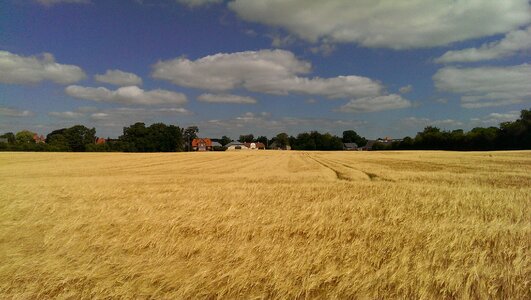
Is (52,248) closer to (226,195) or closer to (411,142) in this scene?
(226,195)

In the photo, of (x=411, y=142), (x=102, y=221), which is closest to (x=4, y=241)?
(x=102, y=221)

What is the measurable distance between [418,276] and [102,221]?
657 centimetres

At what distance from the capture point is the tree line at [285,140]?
3017 inches

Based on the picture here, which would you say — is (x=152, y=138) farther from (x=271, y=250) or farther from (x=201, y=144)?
(x=271, y=250)

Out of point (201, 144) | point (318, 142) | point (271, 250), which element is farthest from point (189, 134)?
point (271, 250)

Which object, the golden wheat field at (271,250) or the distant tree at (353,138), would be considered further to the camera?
the distant tree at (353,138)

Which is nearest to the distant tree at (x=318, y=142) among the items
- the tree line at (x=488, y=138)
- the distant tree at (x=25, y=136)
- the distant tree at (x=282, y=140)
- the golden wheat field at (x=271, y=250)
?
the distant tree at (x=282, y=140)

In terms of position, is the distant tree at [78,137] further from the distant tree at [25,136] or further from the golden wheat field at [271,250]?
the golden wheat field at [271,250]

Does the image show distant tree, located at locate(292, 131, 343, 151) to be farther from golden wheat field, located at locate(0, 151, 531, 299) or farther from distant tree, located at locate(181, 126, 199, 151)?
golden wheat field, located at locate(0, 151, 531, 299)

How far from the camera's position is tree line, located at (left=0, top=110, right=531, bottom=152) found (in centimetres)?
7662

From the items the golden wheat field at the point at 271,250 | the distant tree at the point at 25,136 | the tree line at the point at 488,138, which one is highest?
the distant tree at the point at 25,136

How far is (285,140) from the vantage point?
6909 inches

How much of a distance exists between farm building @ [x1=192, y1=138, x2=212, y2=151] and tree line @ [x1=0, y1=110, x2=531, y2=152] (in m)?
4.70

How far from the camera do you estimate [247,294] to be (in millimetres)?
4359
